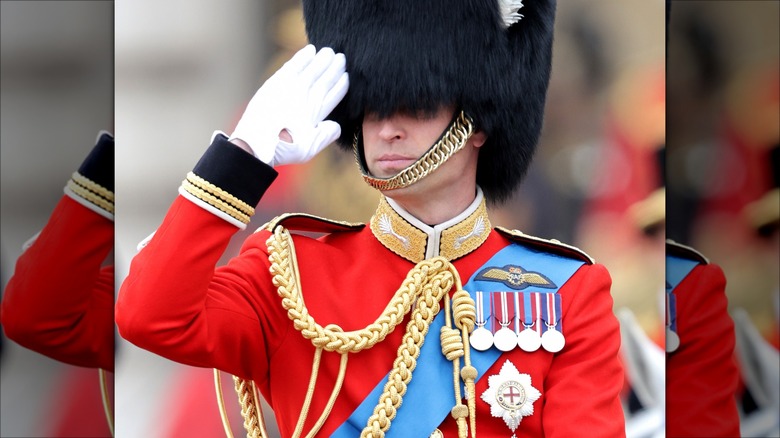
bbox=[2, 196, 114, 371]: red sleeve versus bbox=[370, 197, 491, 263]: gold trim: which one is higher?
bbox=[370, 197, 491, 263]: gold trim

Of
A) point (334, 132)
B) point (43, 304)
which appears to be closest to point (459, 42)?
point (334, 132)

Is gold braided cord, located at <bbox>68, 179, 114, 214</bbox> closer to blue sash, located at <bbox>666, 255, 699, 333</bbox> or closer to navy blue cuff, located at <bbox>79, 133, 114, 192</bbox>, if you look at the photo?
navy blue cuff, located at <bbox>79, 133, 114, 192</bbox>

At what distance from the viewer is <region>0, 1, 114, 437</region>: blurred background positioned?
2762 mm

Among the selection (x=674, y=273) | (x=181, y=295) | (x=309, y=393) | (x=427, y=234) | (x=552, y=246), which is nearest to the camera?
(x=181, y=295)

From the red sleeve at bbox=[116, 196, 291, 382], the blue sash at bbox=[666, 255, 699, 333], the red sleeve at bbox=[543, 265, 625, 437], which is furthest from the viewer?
the blue sash at bbox=[666, 255, 699, 333]

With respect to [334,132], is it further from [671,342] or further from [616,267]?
[671,342]

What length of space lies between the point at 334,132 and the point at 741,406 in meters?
1.74

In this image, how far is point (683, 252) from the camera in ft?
9.64

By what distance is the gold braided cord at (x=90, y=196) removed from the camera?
7.99 ft

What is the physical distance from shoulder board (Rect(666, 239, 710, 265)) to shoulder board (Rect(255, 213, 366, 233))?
115cm

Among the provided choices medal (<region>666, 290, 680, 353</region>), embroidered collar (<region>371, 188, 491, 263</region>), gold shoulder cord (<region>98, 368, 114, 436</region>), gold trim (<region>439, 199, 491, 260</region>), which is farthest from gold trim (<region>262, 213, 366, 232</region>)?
medal (<region>666, 290, 680, 353</region>)

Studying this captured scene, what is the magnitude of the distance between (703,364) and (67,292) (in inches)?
71.2

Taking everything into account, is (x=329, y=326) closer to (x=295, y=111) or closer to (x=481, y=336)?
(x=481, y=336)

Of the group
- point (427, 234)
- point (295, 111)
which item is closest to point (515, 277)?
point (427, 234)
